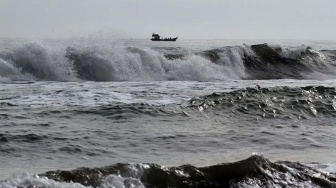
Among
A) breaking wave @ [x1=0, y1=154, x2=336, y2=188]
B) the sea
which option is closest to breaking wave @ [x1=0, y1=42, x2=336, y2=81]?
the sea

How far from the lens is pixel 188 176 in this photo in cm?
490

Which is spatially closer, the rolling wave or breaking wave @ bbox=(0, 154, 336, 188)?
breaking wave @ bbox=(0, 154, 336, 188)

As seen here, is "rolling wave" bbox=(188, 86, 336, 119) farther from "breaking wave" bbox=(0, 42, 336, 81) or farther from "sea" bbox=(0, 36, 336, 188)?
"breaking wave" bbox=(0, 42, 336, 81)

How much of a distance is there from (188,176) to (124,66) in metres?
13.1

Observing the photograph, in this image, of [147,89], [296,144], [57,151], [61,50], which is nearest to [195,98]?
[147,89]

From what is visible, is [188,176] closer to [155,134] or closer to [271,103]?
[155,134]

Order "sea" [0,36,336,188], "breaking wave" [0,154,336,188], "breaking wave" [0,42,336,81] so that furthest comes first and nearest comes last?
"breaking wave" [0,42,336,81] → "sea" [0,36,336,188] → "breaking wave" [0,154,336,188]

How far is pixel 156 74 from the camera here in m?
18.0

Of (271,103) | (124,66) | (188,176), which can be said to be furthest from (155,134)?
(124,66)

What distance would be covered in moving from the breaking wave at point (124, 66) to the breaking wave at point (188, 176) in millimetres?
11370

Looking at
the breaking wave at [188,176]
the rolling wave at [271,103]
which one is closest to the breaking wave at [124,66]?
the rolling wave at [271,103]

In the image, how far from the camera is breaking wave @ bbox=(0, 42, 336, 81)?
16312 millimetres

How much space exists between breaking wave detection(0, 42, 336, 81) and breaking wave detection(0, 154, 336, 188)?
11370 mm

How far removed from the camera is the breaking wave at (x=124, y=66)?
1631 centimetres
